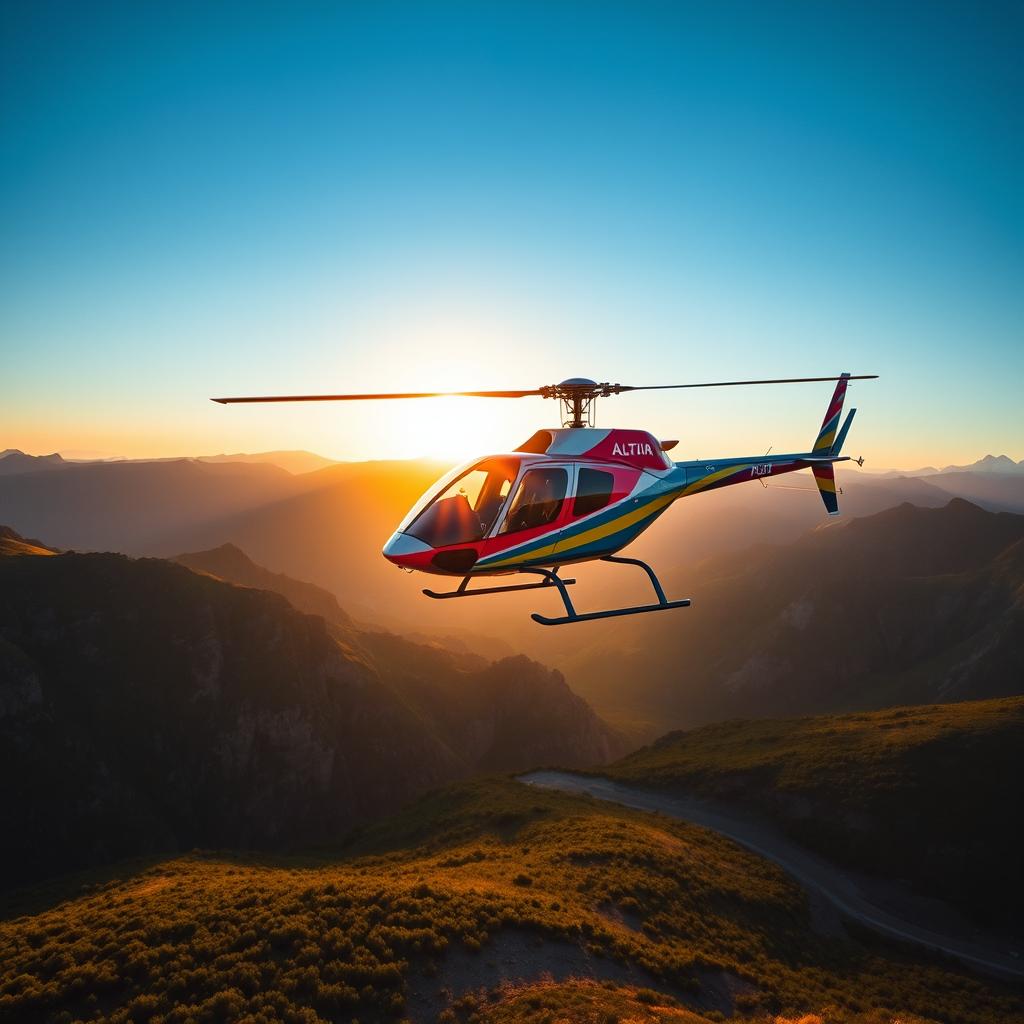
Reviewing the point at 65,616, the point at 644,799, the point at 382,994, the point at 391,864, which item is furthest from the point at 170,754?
the point at 382,994

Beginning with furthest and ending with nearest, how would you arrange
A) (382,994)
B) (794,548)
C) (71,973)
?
(794,548) < (71,973) < (382,994)

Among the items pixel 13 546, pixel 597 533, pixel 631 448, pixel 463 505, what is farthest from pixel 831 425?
pixel 13 546

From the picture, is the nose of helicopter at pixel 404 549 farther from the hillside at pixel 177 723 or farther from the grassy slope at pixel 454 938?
the hillside at pixel 177 723

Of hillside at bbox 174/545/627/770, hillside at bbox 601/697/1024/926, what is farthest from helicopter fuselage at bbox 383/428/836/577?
hillside at bbox 174/545/627/770

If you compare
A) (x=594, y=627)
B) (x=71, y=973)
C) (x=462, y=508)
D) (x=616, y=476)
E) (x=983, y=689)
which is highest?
(x=616, y=476)

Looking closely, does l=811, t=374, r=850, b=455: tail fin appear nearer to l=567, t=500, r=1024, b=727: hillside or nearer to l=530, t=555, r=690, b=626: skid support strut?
l=530, t=555, r=690, b=626: skid support strut

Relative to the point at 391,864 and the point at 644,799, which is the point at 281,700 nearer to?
the point at 391,864
